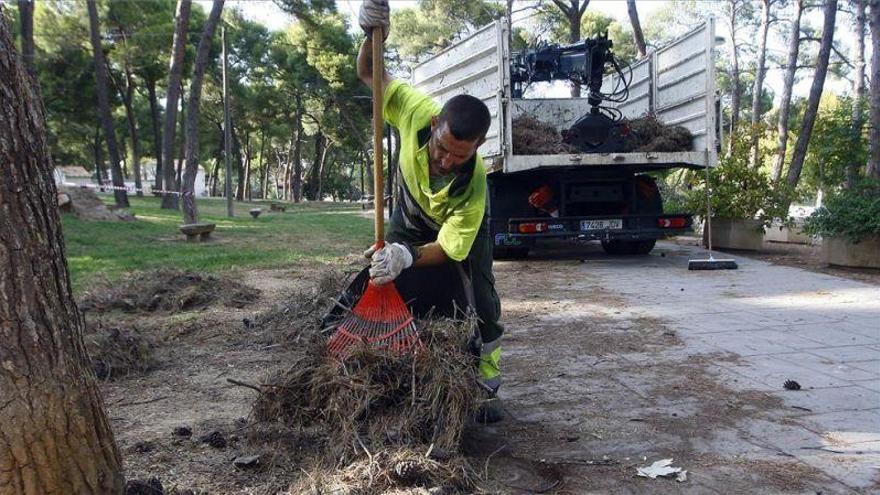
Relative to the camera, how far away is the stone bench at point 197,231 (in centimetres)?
1136

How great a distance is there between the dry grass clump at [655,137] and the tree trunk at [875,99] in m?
3.30

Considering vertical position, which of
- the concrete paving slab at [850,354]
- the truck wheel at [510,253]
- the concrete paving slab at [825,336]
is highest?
the truck wheel at [510,253]

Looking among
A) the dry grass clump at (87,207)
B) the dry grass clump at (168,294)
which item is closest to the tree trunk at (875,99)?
the dry grass clump at (168,294)

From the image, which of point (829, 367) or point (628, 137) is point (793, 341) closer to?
point (829, 367)

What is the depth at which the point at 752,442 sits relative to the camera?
8.84 ft

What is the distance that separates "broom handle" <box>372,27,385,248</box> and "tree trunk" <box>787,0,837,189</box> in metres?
11.1

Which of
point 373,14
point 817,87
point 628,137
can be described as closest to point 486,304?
point 373,14

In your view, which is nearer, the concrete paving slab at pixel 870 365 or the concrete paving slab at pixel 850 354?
the concrete paving slab at pixel 870 365

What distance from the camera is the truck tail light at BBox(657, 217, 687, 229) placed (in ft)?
27.3

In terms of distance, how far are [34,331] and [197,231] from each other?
10246mm

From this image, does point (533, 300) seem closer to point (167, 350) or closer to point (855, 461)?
point (167, 350)

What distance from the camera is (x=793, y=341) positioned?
432cm

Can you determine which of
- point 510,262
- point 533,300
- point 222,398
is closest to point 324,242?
point 510,262

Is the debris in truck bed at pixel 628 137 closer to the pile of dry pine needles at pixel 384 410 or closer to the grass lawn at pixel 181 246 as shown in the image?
the grass lawn at pixel 181 246
